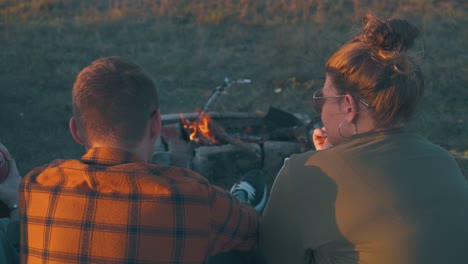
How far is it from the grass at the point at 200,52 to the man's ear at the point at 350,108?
3.42 m

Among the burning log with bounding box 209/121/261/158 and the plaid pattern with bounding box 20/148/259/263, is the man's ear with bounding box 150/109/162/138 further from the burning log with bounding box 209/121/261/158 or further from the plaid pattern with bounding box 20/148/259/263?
the burning log with bounding box 209/121/261/158

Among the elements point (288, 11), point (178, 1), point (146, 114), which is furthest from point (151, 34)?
point (146, 114)

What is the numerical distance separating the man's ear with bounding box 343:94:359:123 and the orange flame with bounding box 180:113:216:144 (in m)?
2.80

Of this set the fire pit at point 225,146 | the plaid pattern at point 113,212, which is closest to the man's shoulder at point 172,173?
the plaid pattern at point 113,212

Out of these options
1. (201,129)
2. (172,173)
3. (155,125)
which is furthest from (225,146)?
(172,173)

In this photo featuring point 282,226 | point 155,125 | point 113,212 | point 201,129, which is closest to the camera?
point 113,212

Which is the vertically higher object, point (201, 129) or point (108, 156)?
point (108, 156)

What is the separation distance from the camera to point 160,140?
5.00m

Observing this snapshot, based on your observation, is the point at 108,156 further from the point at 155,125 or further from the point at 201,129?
the point at 201,129

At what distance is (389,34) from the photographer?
2.18 meters

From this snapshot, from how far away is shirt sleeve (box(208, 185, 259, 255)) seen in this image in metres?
1.94

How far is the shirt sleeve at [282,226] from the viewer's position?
6.64 ft

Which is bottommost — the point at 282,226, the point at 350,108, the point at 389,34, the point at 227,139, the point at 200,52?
the point at 200,52

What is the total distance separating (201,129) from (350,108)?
2920mm
